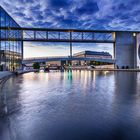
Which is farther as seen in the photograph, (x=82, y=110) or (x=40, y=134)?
(x=82, y=110)

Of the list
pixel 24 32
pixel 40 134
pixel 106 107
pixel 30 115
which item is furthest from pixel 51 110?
pixel 24 32

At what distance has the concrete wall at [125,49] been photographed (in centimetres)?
7738

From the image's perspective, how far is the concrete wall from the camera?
7738cm

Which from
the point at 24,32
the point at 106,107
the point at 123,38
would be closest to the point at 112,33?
the point at 123,38

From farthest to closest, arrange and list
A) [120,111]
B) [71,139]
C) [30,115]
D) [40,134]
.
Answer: [120,111] → [30,115] → [40,134] → [71,139]

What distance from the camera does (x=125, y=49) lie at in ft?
255

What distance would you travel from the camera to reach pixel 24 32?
3007 inches

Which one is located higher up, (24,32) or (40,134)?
(24,32)

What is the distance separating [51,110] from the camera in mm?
8141

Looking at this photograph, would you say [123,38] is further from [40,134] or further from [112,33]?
[40,134]

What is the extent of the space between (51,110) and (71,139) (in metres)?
3.21

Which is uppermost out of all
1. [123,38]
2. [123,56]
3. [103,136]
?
[123,38]

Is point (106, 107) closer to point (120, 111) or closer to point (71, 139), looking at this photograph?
point (120, 111)

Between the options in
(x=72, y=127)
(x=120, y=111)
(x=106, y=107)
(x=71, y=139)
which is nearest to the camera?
(x=71, y=139)
